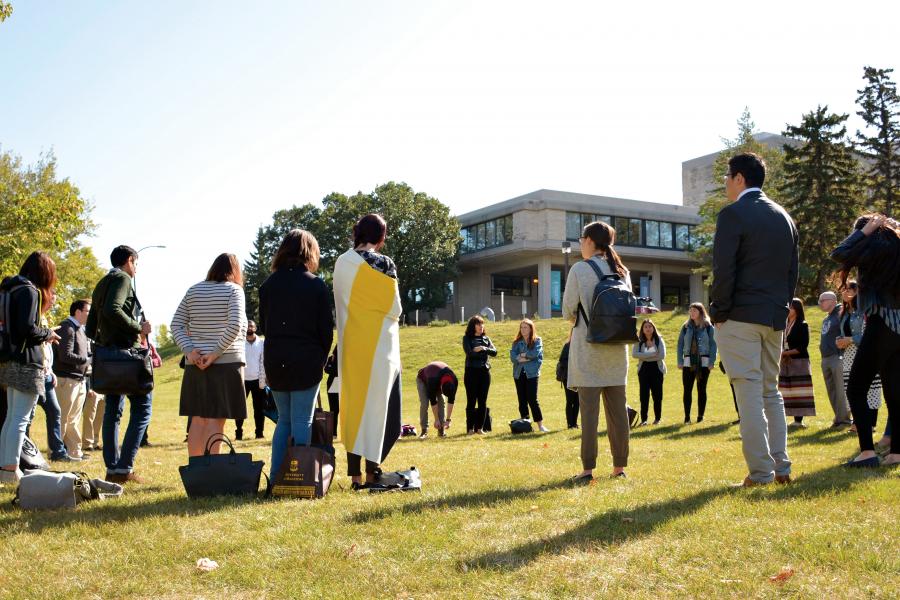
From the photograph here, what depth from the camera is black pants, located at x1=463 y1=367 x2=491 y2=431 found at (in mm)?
14695

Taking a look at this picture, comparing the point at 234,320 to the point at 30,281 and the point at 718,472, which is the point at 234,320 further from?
the point at 718,472

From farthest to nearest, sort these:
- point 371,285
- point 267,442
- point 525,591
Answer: point 267,442 → point 371,285 → point 525,591

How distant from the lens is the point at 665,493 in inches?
238

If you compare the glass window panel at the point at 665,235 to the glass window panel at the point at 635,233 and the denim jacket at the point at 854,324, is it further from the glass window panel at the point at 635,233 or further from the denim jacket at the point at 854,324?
the denim jacket at the point at 854,324

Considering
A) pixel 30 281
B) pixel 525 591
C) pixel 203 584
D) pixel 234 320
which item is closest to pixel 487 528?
pixel 525 591

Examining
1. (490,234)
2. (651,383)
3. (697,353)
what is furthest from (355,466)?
(490,234)

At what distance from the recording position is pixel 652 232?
7206 cm

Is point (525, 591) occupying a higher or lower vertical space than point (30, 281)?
lower

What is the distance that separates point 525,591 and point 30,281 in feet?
18.2

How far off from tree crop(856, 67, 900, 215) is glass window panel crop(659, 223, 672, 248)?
66.3ft

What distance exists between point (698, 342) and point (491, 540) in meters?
11.5

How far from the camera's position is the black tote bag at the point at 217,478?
248 inches

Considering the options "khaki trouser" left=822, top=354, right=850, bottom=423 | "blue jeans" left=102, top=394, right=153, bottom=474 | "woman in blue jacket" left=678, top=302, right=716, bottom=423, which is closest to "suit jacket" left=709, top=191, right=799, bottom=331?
"blue jeans" left=102, top=394, right=153, bottom=474

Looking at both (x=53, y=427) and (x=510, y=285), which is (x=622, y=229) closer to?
(x=510, y=285)
